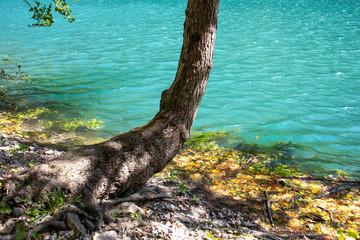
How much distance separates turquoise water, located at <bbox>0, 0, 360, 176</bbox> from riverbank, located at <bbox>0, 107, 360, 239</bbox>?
1.49 metres

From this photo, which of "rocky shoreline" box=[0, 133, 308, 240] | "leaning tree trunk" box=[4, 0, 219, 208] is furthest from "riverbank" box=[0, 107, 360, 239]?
"leaning tree trunk" box=[4, 0, 219, 208]

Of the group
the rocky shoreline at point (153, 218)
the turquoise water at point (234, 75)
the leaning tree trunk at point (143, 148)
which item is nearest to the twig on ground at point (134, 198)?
the rocky shoreline at point (153, 218)

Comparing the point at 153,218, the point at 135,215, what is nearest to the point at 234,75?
the point at 153,218

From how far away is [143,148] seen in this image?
471cm

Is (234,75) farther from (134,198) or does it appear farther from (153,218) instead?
(153,218)

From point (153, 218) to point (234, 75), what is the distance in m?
12.0

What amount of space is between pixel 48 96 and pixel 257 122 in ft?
26.4

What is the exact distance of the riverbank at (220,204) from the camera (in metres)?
3.55

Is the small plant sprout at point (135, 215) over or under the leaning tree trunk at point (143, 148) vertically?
under

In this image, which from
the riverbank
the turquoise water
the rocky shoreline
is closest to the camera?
the rocky shoreline

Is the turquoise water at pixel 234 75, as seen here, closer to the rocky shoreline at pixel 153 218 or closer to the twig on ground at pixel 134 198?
the rocky shoreline at pixel 153 218

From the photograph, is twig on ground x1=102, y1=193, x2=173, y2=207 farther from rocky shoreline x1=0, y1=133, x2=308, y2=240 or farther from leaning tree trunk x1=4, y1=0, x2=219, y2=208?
leaning tree trunk x1=4, y1=0, x2=219, y2=208

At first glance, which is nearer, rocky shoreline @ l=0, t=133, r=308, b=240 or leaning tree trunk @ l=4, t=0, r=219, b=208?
rocky shoreline @ l=0, t=133, r=308, b=240

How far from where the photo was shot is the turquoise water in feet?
32.0
